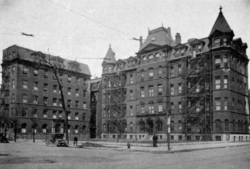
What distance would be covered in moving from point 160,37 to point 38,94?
2763 cm

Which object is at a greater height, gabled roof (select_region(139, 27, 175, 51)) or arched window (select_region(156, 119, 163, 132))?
gabled roof (select_region(139, 27, 175, 51))

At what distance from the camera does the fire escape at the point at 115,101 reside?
55.4m

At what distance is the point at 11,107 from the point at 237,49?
42490mm

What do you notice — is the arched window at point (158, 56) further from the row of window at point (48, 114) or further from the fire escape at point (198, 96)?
the row of window at point (48, 114)

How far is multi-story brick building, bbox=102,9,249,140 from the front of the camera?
41.7m

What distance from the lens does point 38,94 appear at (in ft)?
187

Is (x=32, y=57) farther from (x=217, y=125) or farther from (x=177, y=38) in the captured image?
(x=217, y=125)

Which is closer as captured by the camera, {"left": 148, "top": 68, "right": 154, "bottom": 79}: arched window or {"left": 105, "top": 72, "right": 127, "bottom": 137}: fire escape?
{"left": 148, "top": 68, "right": 154, "bottom": 79}: arched window

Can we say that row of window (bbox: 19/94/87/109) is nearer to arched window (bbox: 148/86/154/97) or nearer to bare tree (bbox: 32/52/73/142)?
bare tree (bbox: 32/52/73/142)

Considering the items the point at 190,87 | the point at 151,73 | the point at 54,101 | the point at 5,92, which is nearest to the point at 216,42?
the point at 190,87

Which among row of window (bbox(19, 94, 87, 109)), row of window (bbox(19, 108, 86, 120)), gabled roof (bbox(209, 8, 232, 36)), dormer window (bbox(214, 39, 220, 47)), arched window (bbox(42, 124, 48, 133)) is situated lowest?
arched window (bbox(42, 124, 48, 133))

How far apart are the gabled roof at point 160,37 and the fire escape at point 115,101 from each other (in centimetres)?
986

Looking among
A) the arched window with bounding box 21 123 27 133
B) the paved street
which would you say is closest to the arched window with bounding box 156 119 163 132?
the arched window with bounding box 21 123 27 133

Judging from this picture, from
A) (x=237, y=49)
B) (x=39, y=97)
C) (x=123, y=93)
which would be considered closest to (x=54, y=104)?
(x=39, y=97)
